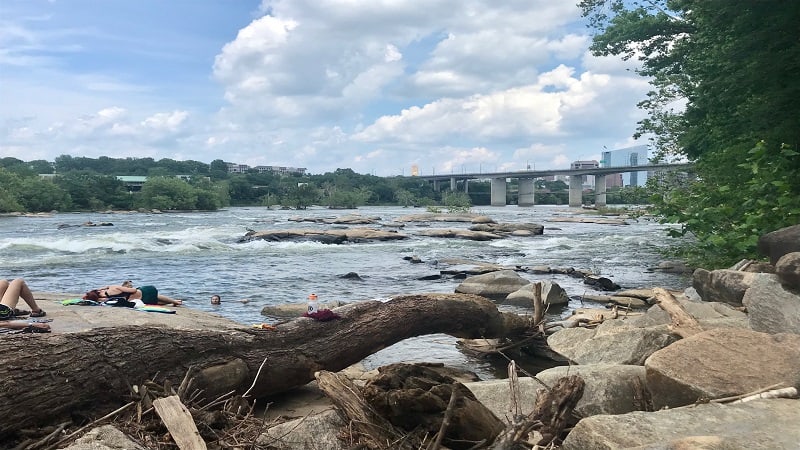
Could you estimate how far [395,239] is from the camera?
37719 mm

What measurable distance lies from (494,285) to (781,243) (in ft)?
28.4

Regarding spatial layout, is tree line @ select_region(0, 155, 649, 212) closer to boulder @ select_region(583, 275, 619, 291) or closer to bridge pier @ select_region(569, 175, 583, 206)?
bridge pier @ select_region(569, 175, 583, 206)

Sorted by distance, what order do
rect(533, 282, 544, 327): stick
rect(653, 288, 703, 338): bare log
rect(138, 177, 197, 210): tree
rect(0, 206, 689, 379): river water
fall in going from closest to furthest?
rect(653, 288, 703, 338): bare log < rect(533, 282, 544, 327): stick < rect(0, 206, 689, 379): river water < rect(138, 177, 197, 210): tree

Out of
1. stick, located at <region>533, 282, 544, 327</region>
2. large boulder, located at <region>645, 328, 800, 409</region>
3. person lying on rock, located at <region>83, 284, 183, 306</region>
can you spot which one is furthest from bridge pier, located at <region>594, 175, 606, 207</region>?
large boulder, located at <region>645, 328, 800, 409</region>

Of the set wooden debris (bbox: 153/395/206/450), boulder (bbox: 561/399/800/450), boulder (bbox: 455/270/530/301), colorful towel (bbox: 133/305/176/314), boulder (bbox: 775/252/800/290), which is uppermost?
boulder (bbox: 775/252/800/290)

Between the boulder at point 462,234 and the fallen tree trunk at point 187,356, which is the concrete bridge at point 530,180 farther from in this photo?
the fallen tree trunk at point 187,356

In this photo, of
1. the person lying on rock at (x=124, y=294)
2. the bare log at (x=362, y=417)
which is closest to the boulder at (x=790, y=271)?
the bare log at (x=362, y=417)

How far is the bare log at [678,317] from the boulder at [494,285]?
724 centimetres

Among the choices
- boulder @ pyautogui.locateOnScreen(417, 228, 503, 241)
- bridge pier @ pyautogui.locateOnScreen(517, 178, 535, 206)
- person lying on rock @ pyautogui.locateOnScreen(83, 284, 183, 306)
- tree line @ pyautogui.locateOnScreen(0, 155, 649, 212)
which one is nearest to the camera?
person lying on rock @ pyautogui.locateOnScreen(83, 284, 183, 306)

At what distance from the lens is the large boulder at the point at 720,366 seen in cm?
449

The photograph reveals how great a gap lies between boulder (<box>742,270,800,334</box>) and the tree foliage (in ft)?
14.2

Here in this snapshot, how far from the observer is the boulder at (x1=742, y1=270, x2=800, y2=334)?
235 inches

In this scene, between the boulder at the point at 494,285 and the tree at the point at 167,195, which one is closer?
the boulder at the point at 494,285

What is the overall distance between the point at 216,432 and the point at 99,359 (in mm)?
1204
